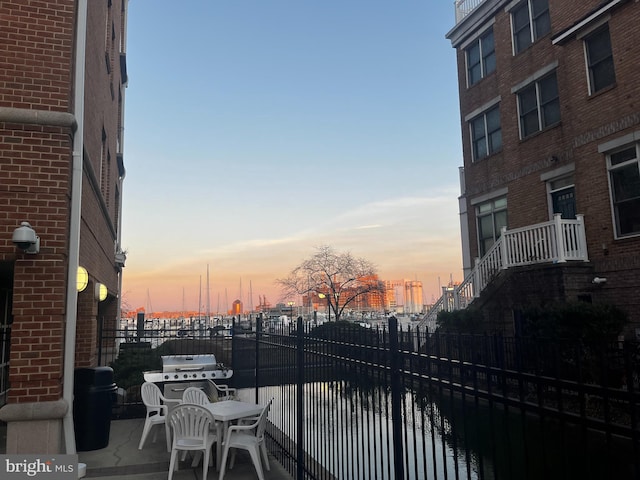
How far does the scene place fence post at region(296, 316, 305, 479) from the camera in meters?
5.67

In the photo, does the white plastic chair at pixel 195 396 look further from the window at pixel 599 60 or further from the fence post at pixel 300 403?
the window at pixel 599 60

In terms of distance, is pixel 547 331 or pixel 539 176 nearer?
pixel 547 331

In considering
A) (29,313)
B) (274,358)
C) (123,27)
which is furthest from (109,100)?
(274,358)

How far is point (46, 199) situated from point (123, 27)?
12.2 metres

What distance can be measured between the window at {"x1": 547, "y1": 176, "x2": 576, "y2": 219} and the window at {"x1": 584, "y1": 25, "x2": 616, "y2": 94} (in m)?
2.52

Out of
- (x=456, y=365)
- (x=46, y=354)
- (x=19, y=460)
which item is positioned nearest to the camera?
(x=456, y=365)

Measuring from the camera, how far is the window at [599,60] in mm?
11906

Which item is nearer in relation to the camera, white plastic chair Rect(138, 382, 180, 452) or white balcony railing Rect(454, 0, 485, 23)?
white plastic chair Rect(138, 382, 180, 452)

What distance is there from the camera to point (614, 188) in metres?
11.7

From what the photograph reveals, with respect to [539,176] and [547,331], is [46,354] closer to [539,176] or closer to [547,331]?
[547,331]

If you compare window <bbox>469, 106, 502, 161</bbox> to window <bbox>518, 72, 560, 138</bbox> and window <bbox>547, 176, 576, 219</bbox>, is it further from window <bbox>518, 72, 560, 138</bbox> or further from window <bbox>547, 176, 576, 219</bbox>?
window <bbox>547, 176, 576, 219</bbox>

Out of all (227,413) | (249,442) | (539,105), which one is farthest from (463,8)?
(249,442)

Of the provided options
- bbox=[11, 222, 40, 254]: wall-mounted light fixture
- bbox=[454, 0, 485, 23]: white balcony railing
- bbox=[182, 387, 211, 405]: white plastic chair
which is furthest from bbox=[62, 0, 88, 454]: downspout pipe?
bbox=[454, 0, 485, 23]: white balcony railing

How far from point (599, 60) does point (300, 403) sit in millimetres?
11720
